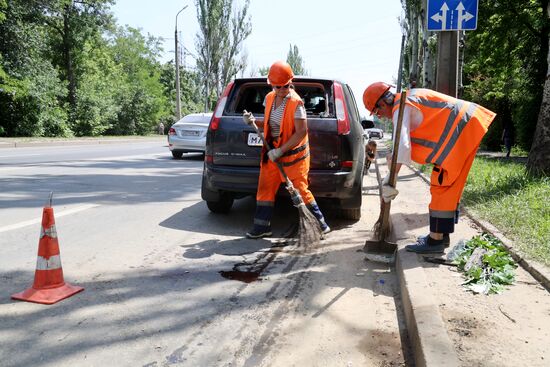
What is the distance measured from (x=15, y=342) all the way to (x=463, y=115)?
136 inches

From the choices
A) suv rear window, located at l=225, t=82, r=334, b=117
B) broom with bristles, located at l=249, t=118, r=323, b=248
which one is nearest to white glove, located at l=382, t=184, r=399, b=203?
broom with bristles, located at l=249, t=118, r=323, b=248

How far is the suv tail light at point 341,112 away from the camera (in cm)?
507

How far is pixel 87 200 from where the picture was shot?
675 centimetres

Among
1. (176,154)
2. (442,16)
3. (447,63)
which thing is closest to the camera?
(442,16)

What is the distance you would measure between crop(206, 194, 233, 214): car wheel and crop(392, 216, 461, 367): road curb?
2.61m

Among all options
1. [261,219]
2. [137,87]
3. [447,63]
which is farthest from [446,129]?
[137,87]

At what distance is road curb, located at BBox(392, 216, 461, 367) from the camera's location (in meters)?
2.35

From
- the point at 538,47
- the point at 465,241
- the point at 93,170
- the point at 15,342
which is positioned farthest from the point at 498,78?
the point at 15,342

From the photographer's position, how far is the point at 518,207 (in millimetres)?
5508

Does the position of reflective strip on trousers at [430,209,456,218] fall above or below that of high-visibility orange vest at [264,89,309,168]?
below

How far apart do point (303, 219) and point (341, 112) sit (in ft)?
4.19

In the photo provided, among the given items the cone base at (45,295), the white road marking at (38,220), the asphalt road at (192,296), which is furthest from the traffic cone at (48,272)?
the white road marking at (38,220)

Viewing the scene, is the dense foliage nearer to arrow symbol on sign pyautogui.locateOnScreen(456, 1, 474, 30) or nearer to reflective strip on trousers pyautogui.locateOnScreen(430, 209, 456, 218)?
arrow symbol on sign pyautogui.locateOnScreen(456, 1, 474, 30)

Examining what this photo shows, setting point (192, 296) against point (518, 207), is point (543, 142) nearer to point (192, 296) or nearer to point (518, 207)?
point (518, 207)
